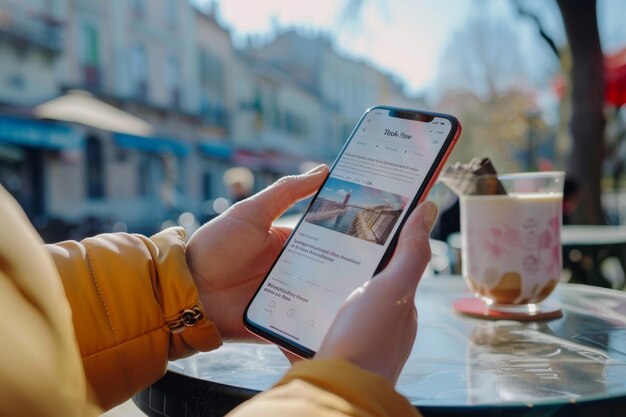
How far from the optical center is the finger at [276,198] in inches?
40.8

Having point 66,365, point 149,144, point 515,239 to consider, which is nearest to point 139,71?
point 149,144

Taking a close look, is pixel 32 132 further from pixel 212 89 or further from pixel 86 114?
pixel 212 89

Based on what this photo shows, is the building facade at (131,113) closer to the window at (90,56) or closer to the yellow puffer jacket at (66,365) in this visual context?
the window at (90,56)

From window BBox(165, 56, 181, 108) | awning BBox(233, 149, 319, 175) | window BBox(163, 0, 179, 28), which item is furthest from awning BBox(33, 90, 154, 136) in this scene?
window BBox(163, 0, 179, 28)

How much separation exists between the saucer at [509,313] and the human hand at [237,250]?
0.43 metres

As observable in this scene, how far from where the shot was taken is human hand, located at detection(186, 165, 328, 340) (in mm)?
1013

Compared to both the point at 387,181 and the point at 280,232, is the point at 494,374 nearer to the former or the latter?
the point at 387,181

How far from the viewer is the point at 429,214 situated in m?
0.75

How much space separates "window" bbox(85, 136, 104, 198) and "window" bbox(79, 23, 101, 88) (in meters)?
1.45

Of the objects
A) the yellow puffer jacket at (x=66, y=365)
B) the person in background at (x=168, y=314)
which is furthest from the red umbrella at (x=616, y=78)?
the yellow puffer jacket at (x=66, y=365)

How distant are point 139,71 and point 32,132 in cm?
840

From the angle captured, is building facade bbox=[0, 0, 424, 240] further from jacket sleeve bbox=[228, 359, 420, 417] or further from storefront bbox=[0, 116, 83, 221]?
jacket sleeve bbox=[228, 359, 420, 417]

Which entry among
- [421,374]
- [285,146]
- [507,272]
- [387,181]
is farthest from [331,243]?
[285,146]

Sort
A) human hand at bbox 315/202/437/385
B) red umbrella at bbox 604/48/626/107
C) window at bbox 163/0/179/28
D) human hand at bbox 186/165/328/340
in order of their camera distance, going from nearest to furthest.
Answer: human hand at bbox 315/202/437/385 → human hand at bbox 186/165/328/340 → red umbrella at bbox 604/48/626/107 → window at bbox 163/0/179/28
